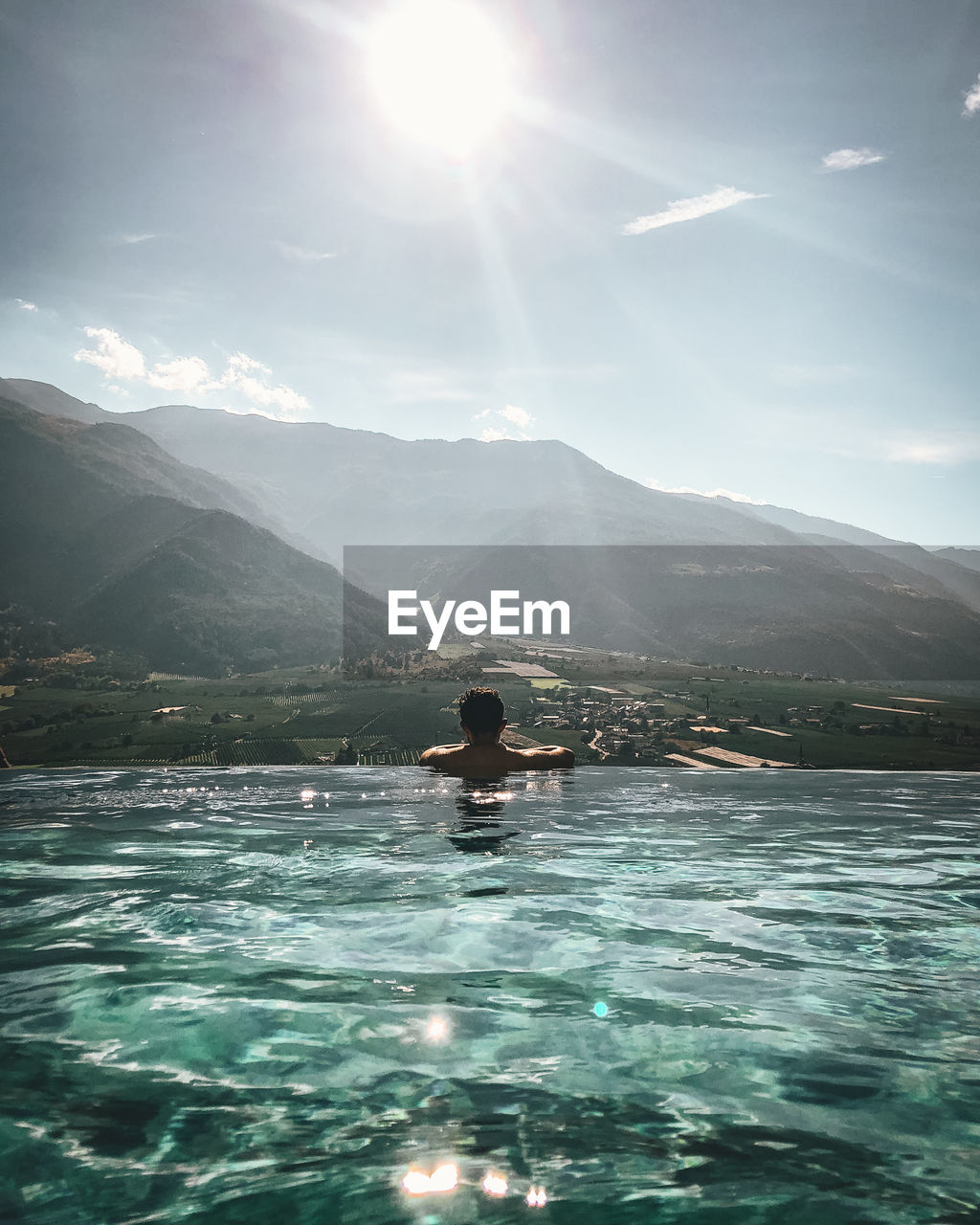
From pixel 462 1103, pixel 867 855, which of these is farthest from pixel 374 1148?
pixel 867 855

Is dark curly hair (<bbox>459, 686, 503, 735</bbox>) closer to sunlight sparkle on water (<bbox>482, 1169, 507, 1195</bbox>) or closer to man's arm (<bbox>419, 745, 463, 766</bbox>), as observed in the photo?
man's arm (<bbox>419, 745, 463, 766</bbox>)

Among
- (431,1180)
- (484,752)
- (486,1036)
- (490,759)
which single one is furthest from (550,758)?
(431,1180)

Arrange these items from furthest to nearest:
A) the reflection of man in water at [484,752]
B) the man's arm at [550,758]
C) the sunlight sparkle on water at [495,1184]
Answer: the man's arm at [550,758], the reflection of man in water at [484,752], the sunlight sparkle on water at [495,1184]

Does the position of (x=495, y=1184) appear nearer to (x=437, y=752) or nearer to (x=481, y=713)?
(x=481, y=713)

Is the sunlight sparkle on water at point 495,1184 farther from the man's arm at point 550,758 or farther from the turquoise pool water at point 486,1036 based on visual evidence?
the man's arm at point 550,758

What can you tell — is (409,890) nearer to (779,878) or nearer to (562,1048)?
(562,1048)

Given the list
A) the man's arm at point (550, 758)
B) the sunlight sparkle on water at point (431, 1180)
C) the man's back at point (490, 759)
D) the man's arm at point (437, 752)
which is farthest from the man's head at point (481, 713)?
the sunlight sparkle on water at point (431, 1180)
